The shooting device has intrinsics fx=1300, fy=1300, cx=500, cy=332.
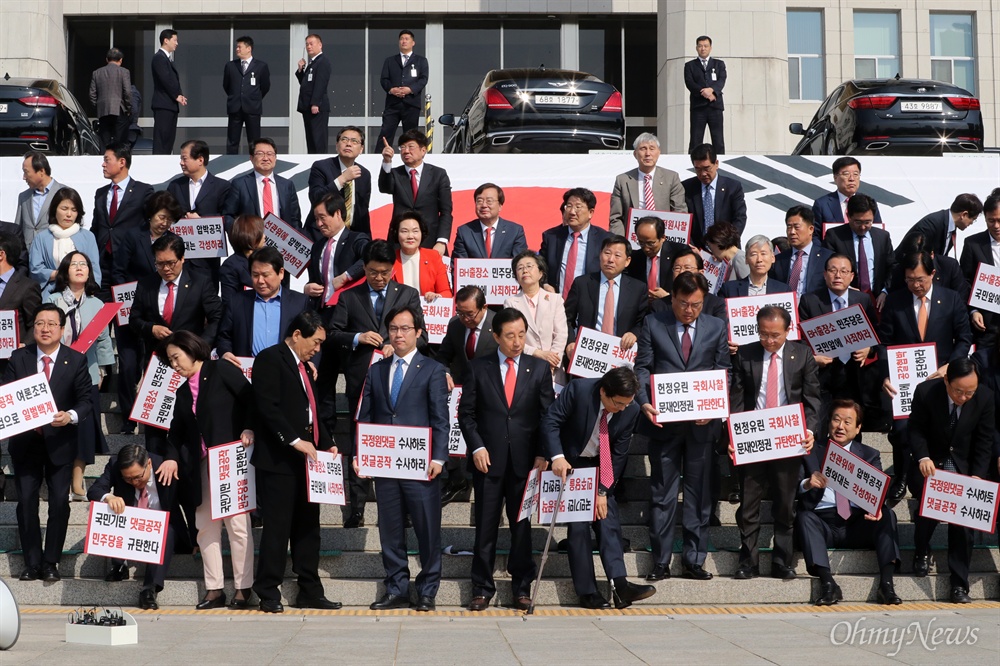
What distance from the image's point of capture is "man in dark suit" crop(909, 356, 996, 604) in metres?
9.48

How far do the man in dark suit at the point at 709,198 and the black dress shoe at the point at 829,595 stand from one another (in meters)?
3.73

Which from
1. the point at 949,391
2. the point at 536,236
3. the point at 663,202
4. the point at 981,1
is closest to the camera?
the point at 949,391

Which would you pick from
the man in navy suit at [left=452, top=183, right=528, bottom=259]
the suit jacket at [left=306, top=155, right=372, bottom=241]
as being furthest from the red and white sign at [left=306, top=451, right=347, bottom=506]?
the suit jacket at [left=306, top=155, right=372, bottom=241]

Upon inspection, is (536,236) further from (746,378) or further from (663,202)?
(746,378)

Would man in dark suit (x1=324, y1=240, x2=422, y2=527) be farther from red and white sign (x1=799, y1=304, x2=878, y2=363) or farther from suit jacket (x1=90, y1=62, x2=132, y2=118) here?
suit jacket (x1=90, y1=62, x2=132, y2=118)

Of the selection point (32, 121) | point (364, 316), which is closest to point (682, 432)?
point (364, 316)

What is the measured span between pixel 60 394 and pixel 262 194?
10.2ft

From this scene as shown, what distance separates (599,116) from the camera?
18.0 m

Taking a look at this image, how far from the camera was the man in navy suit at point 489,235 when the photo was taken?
36.9 feet

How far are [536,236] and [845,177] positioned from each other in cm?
429

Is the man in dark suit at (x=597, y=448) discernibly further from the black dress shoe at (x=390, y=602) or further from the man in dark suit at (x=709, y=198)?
the man in dark suit at (x=709, y=198)

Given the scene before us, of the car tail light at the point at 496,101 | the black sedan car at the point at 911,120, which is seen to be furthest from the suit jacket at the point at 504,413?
the black sedan car at the point at 911,120

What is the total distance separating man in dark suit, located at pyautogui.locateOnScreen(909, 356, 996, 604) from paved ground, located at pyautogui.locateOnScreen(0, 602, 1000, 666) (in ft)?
1.84

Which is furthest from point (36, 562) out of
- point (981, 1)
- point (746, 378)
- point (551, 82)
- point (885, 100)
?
point (981, 1)
